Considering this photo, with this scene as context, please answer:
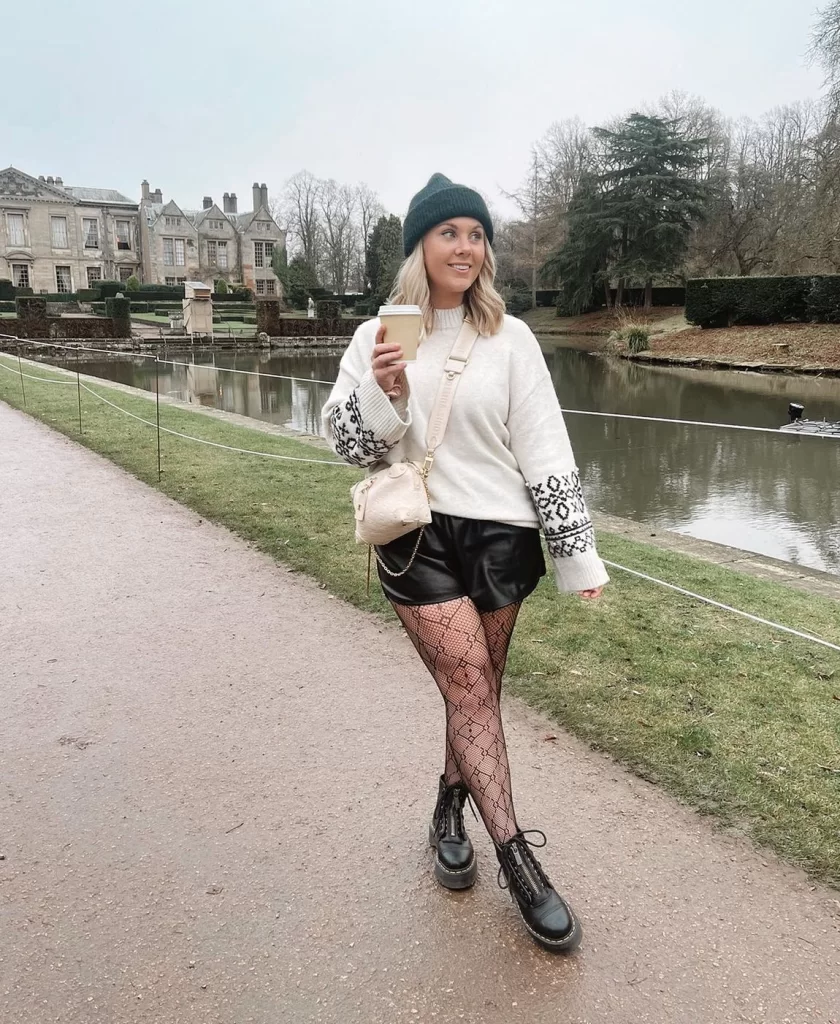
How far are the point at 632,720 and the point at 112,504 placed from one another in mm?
5129

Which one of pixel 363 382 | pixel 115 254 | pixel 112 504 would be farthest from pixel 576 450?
pixel 115 254

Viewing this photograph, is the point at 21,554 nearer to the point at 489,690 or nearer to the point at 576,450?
the point at 489,690

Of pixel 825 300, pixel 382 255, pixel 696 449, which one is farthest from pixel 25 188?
pixel 696 449

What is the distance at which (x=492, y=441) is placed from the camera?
209 centimetres

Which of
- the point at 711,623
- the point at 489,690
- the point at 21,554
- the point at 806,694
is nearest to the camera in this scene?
the point at 489,690

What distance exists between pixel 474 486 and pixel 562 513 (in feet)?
0.81

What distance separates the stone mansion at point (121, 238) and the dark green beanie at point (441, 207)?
6619 centimetres

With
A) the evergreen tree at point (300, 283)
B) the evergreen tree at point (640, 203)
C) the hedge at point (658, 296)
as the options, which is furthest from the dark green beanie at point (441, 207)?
the evergreen tree at point (300, 283)

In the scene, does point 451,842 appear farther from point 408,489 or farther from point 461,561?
point 408,489

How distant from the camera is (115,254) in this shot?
212 feet

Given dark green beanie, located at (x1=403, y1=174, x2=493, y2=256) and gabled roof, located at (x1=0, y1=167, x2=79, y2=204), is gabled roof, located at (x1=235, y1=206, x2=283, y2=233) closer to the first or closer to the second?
gabled roof, located at (x1=0, y1=167, x2=79, y2=204)

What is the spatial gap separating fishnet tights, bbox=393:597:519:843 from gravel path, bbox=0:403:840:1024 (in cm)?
34

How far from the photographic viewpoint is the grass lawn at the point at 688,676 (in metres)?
2.60

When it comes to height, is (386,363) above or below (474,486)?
above
